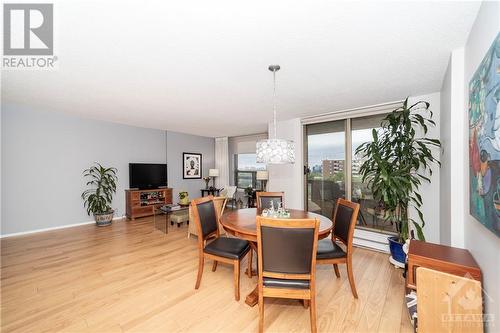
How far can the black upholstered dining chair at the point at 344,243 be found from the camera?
211 centimetres

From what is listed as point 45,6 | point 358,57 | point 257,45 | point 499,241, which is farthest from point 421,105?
point 45,6

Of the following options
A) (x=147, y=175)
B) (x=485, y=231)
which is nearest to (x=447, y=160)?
(x=485, y=231)

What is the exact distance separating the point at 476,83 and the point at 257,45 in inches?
64.3

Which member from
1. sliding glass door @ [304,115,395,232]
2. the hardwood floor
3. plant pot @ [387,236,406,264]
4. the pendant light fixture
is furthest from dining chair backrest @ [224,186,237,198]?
plant pot @ [387,236,406,264]

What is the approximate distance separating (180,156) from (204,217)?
4571 mm

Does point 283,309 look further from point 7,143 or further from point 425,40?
point 7,143

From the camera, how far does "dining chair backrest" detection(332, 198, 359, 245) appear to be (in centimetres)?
210

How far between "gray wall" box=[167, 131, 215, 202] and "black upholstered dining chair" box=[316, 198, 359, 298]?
492 centimetres

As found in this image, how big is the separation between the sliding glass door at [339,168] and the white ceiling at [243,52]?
1.88 feet

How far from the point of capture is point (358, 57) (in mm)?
2041

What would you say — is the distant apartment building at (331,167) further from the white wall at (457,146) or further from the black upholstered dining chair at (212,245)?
the black upholstered dining chair at (212,245)

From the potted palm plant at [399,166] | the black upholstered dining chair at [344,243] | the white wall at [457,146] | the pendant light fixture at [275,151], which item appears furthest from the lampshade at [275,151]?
the white wall at [457,146]

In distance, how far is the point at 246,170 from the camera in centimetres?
696

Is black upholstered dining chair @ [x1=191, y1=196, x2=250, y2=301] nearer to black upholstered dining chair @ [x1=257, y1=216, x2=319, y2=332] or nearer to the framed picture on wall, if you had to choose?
black upholstered dining chair @ [x1=257, y1=216, x2=319, y2=332]
